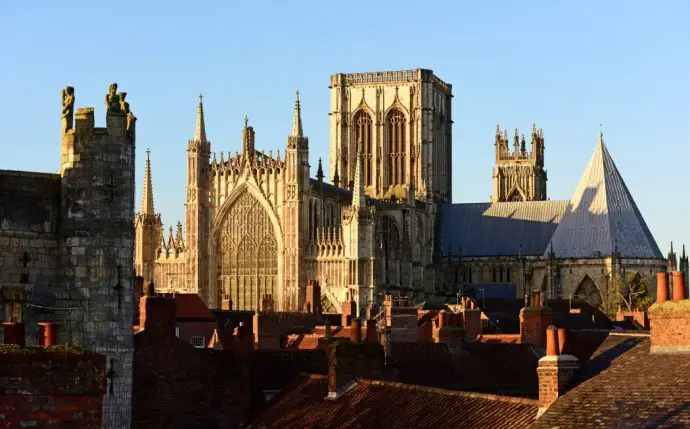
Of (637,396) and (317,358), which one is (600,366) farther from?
(317,358)

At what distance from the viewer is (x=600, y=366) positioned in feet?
66.7

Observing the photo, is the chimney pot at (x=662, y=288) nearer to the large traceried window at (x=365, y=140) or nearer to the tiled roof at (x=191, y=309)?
the tiled roof at (x=191, y=309)

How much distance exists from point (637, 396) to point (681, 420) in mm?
1162

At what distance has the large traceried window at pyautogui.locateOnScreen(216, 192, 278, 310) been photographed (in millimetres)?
101938

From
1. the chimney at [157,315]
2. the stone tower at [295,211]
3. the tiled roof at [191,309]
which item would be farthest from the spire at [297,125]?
the chimney at [157,315]

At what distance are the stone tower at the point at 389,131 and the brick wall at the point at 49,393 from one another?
366ft

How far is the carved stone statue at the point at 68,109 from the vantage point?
24.3m

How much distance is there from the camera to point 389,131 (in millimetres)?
127312

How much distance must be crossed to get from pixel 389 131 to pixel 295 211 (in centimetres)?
2888

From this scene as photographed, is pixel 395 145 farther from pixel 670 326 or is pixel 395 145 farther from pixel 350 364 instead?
pixel 670 326

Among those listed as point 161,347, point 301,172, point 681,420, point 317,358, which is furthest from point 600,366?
point 301,172

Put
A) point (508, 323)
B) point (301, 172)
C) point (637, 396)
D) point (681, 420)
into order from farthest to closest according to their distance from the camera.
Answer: point (301, 172)
point (508, 323)
point (637, 396)
point (681, 420)

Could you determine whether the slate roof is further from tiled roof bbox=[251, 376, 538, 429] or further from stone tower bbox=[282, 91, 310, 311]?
tiled roof bbox=[251, 376, 538, 429]

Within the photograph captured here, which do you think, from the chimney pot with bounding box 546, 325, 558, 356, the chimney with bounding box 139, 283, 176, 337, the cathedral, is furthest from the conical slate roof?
the chimney pot with bounding box 546, 325, 558, 356
